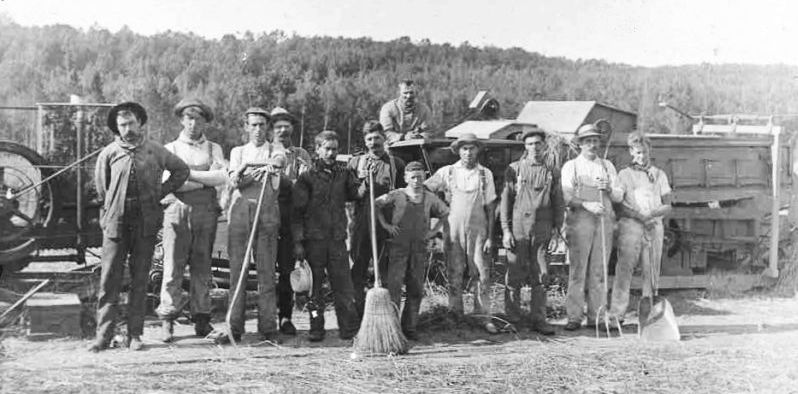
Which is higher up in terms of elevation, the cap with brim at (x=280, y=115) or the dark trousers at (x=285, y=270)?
the cap with brim at (x=280, y=115)

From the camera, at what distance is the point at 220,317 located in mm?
8953

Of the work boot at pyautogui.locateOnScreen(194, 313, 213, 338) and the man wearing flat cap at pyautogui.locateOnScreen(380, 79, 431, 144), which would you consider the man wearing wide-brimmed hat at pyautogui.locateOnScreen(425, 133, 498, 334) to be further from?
the work boot at pyautogui.locateOnScreen(194, 313, 213, 338)

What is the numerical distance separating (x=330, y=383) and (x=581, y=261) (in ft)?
12.4

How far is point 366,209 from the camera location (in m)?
8.11

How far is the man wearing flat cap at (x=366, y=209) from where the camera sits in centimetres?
817

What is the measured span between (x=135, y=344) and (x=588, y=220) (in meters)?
4.93

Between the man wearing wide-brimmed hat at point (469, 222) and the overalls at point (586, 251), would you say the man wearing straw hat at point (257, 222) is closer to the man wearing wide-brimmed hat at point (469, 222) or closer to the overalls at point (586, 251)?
the man wearing wide-brimmed hat at point (469, 222)

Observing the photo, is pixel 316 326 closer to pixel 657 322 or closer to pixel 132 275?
pixel 132 275

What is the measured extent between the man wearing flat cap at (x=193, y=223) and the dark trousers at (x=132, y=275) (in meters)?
0.32

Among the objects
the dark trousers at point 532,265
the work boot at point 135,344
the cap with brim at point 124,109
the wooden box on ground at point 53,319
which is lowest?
the work boot at point 135,344

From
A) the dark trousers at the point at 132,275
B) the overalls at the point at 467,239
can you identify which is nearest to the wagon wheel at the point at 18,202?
the dark trousers at the point at 132,275

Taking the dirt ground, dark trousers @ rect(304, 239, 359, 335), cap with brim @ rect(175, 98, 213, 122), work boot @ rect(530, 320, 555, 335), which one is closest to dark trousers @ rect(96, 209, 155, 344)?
the dirt ground

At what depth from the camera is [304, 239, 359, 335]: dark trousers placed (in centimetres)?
782

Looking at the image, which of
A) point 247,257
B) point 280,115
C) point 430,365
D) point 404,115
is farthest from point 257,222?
point 404,115
